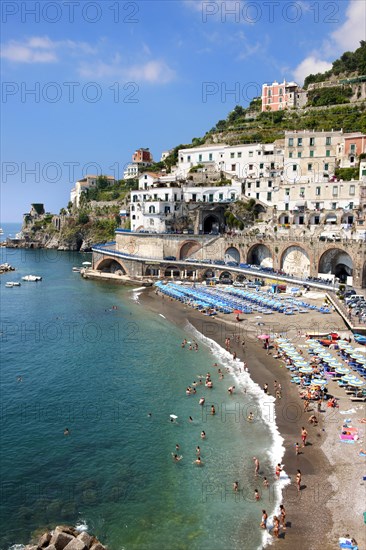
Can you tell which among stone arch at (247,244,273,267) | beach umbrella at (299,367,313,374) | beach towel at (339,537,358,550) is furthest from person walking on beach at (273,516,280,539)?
stone arch at (247,244,273,267)

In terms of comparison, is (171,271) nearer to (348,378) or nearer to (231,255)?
(231,255)

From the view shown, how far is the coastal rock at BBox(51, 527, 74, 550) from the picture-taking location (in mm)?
17547

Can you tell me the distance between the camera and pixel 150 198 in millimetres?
85438

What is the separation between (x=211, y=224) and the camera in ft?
285

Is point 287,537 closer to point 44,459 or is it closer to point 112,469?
point 112,469

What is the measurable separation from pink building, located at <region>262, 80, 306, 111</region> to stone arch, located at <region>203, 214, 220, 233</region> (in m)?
41.6

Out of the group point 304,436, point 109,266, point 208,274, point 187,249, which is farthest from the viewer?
point 109,266

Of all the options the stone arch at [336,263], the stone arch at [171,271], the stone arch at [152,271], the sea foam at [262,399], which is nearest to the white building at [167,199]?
the stone arch at [152,271]

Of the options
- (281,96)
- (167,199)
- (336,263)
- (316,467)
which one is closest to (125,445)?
(316,467)

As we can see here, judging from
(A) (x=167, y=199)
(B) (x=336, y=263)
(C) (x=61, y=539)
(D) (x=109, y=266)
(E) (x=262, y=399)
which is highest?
(A) (x=167, y=199)

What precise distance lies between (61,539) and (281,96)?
365ft

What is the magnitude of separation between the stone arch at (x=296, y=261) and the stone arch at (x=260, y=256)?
343 cm

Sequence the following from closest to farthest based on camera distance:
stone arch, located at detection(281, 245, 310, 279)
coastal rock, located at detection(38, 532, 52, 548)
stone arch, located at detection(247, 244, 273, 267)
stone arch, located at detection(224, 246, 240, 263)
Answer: coastal rock, located at detection(38, 532, 52, 548) < stone arch, located at detection(281, 245, 310, 279) < stone arch, located at detection(247, 244, 273, 267) < stone arch, located at detection(224, 246, 240, 263)

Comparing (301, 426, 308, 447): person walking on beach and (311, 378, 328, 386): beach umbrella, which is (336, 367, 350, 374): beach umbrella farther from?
(301, 426, 308, 447): person walking on beach
